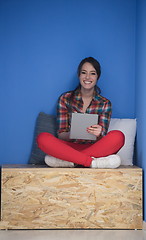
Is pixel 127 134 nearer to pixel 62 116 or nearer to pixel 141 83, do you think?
pixel 141 83

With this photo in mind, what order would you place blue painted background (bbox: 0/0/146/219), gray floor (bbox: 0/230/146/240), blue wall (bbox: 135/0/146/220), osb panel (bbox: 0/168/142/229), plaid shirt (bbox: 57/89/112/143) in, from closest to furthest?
gray floor (bbox: 0/230/146/240), osb panel (bbox: 0/168/142/229), blue wall (bbox: 135/0/146/220), plaid shirt (bbox: 57/89/112/143), blue painted background (bbox: 0/0/146/219)

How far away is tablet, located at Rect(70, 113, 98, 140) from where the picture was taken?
277cm

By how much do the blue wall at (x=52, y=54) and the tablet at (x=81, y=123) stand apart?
62 cm

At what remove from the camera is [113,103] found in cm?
343

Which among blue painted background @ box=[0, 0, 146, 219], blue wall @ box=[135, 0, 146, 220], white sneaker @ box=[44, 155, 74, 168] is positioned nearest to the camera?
white sneaker @ box=[44, 155, 74, 168]

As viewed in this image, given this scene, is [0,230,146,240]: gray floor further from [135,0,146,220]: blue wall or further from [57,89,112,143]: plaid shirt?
[57,89,112,143]: plaid shirt

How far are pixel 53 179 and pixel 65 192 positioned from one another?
0.13 meters

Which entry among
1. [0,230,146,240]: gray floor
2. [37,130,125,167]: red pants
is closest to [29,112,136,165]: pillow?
[37,130,125,167]: red pants

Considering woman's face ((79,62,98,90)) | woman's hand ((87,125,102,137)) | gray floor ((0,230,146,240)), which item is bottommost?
gray floor ((0,230,146,240))

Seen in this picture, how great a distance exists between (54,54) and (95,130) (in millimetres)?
911

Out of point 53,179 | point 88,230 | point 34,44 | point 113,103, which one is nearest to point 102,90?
point 113,103

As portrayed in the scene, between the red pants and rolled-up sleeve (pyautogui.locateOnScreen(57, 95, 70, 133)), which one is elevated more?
rolled-up sleeve (pyautogui.locateOnScreen(57, 95, 70, 133))

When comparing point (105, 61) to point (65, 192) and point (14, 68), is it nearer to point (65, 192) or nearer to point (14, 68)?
point (14, 68)

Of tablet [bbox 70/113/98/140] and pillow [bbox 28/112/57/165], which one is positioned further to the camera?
pillow [bbox 28/112/57/165]
